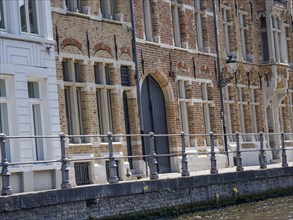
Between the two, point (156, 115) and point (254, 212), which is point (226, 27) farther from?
point (254, 212)

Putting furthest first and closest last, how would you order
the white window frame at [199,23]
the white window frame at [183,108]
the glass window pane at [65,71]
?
the white window frame at [199,23] < the white window frame at [183,108] < the glass window pane at [65,71]

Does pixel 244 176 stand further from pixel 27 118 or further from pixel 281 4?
pixel 281 4

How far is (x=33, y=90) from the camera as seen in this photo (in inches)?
814

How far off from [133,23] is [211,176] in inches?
208

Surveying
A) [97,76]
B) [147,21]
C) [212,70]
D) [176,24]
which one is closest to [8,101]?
[97,76]

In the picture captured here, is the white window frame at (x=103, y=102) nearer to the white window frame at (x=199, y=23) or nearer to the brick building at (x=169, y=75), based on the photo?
the brick building at (x=169, y=75)

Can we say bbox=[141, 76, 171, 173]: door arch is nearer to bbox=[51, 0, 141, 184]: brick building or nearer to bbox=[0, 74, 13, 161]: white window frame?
bbox=[51, 0, 141, 184]: brick building

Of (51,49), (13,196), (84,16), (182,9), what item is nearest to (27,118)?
(51,49)

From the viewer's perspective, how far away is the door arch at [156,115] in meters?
25.9

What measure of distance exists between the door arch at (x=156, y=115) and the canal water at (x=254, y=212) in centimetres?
400

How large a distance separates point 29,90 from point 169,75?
7165 millimetres

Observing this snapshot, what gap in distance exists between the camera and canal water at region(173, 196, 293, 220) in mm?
18750

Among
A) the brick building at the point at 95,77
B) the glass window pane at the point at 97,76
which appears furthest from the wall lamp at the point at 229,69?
the glass window pane at the point at 97,76

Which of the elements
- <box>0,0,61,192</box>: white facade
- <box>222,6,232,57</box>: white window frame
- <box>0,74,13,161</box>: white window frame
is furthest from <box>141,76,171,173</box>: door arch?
<box>0,74,13,161</box>: white window frame
